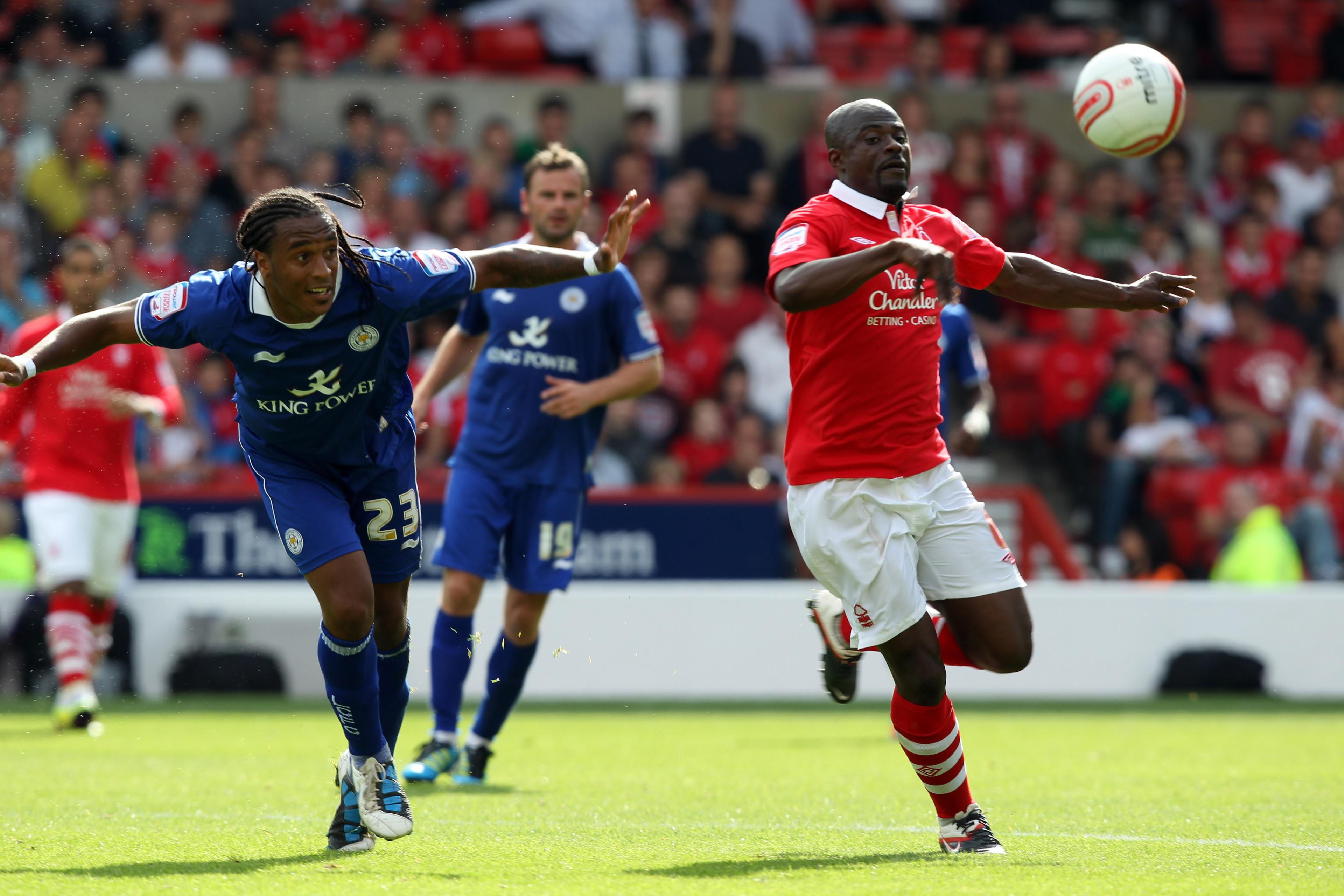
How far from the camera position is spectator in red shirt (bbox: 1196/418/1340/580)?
14172 mm

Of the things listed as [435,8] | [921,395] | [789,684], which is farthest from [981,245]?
[435,8]

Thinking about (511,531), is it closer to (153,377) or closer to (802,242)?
(802,242)

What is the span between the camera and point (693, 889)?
15.9 feet

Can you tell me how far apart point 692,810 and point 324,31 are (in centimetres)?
1227

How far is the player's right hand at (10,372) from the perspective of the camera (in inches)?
213

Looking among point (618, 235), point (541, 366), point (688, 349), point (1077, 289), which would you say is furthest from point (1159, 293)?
point (688, 349)

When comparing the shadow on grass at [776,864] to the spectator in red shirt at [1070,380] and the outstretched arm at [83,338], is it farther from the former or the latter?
the spectator in red shirt at [1070,380]

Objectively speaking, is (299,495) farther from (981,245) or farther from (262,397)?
(981,245)

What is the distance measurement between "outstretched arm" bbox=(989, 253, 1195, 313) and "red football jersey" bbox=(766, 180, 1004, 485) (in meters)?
0.24

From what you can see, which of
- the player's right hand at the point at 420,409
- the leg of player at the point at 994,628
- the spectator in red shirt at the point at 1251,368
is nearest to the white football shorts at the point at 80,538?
the player's right hand at the point at 420,409

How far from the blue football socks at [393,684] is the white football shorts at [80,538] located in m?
4.99

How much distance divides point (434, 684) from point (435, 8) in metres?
11.6

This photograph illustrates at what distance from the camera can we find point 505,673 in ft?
26.0

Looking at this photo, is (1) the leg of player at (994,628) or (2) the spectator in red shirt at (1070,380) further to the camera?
(2) the spectator in red shirt at (1070,380)
